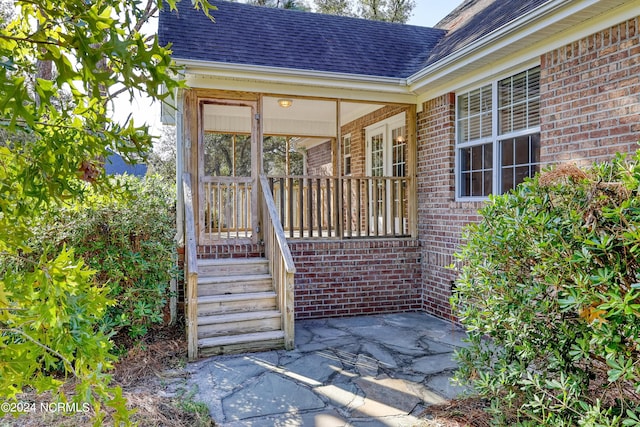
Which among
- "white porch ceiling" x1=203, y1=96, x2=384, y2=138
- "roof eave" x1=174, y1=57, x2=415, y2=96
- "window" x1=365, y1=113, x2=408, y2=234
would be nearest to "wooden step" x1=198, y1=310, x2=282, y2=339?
"roof eave" x1=174, y1=57, x2=415, y2=96

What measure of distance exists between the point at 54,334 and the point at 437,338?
4723 millimetres

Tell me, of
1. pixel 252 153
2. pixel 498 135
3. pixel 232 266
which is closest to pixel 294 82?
pixel 252 153

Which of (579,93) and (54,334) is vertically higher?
(579,93)

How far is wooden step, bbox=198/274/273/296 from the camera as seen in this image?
5.11 m

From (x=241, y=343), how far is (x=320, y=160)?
26.8 ft

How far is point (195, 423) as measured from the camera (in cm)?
304

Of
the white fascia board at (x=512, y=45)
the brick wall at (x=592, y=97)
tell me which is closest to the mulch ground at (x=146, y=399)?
the brick wall at (x=592, y=97)

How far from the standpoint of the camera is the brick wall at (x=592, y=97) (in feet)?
11.8

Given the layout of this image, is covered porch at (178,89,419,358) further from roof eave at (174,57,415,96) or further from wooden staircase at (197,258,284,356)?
roof eave at (174,57,415,96)

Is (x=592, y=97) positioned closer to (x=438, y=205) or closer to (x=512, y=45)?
(x=512, y=45)

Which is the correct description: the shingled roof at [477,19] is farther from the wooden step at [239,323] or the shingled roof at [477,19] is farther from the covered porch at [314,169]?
the wooden step at [239,323]

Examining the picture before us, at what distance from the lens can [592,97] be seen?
394 cm

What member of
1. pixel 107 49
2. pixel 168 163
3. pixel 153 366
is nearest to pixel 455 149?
pixel 153 366

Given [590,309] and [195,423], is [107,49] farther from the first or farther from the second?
[195,423]
